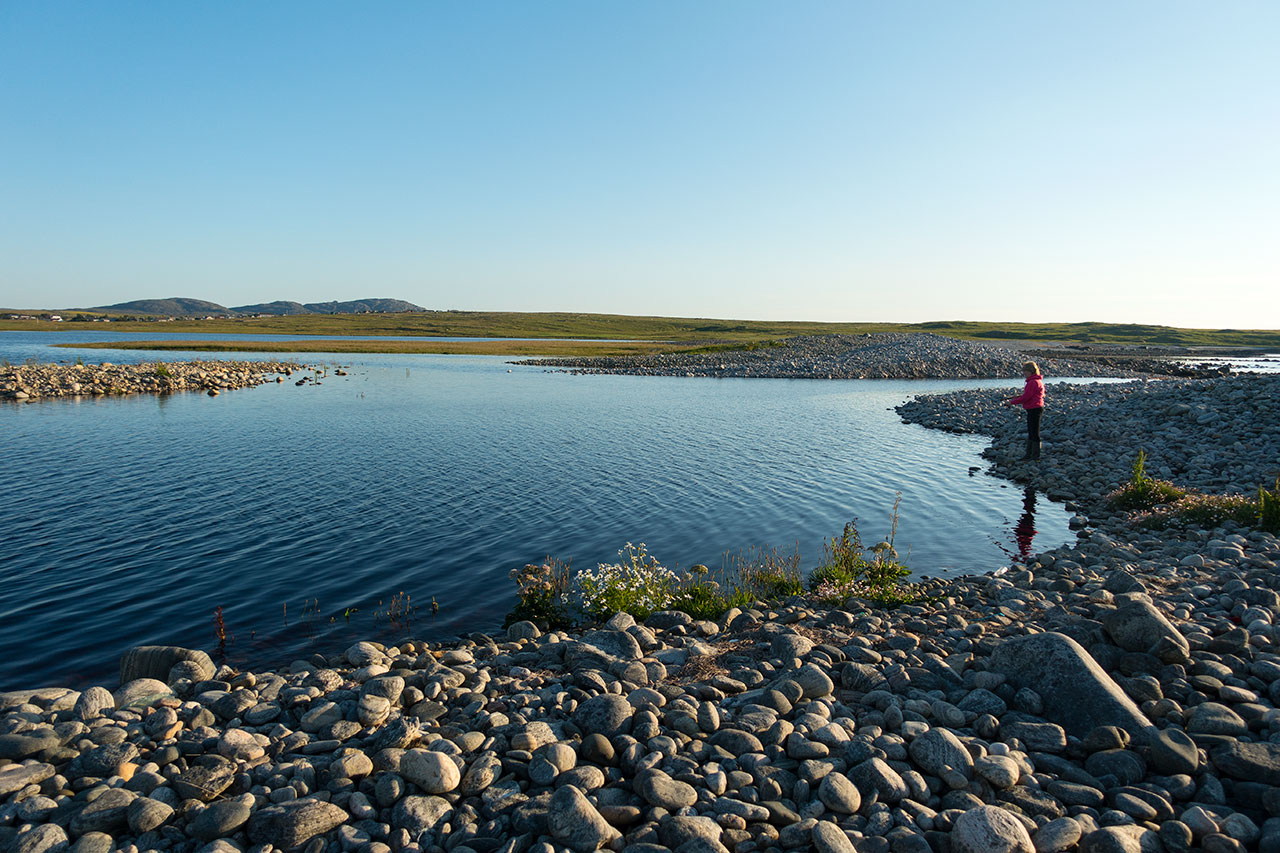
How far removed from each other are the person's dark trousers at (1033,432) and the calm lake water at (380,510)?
248 cm

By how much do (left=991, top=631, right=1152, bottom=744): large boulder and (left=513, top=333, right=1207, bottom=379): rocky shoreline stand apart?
65.7 metres

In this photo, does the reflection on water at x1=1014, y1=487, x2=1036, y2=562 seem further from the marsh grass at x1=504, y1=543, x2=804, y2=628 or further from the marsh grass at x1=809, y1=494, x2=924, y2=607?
the marsh grass at x1=504, y1=543, x2=804, y2=628

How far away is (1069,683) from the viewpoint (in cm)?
766

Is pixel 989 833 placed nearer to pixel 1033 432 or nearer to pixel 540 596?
pixel 540 596

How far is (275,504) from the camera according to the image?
19672 millimetres

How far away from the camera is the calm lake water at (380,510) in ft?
41.2

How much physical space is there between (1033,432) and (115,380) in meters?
60.7

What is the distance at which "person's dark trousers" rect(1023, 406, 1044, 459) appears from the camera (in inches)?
1005

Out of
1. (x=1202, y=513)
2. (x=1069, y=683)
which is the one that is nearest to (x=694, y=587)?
(x=1069, y=683)

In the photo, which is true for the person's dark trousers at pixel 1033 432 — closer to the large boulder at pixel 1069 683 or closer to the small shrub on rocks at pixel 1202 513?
the small shrub on rocks at pixel 1202 513

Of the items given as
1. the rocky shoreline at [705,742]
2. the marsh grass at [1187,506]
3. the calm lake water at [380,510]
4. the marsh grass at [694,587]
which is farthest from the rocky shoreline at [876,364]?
the rocky shoreline at [705,742]

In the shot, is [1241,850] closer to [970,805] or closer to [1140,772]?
[1140,772]

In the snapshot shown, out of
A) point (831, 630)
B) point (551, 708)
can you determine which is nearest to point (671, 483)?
point (831, 630)

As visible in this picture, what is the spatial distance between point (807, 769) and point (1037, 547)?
1358 centimetres
